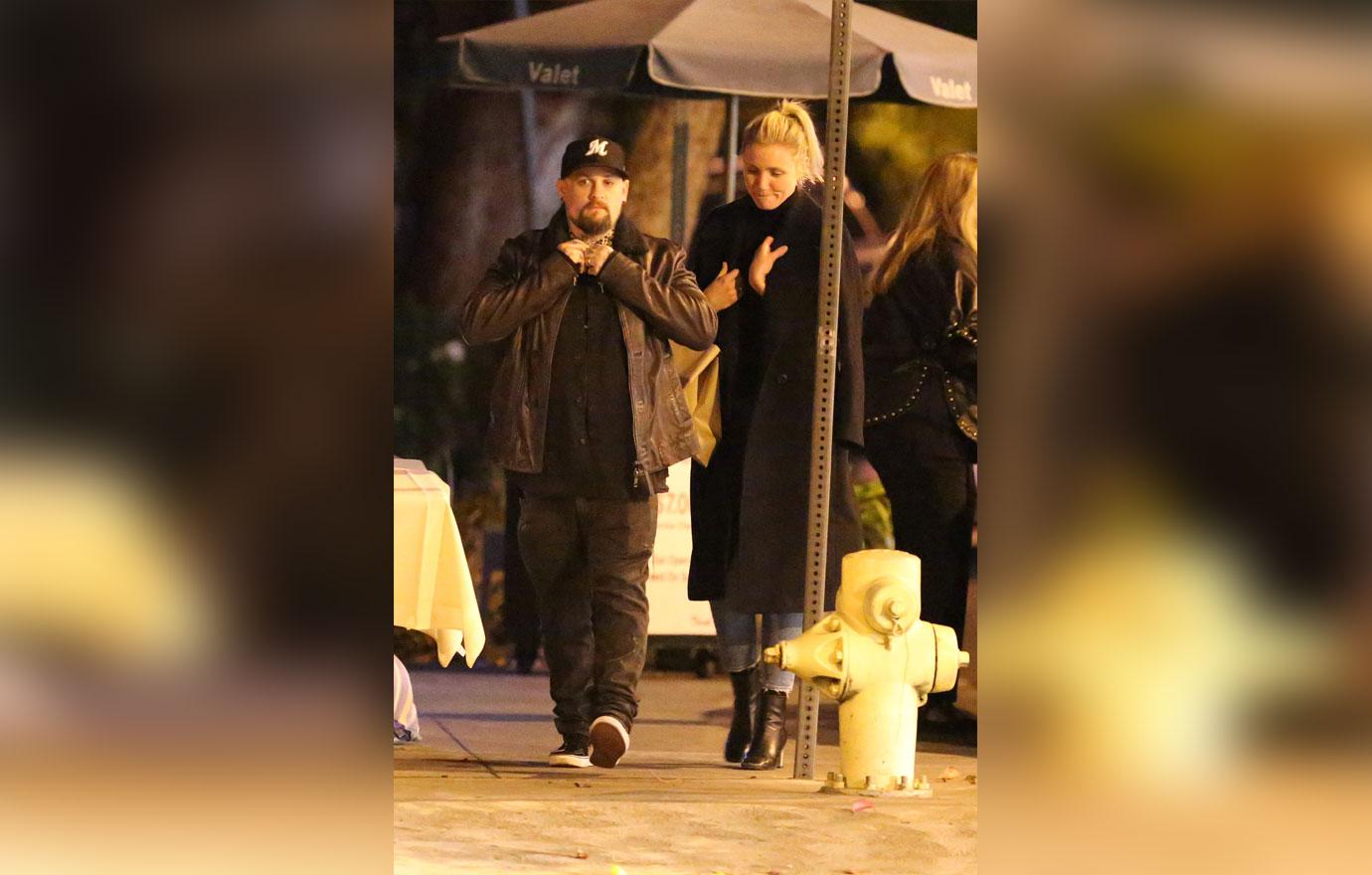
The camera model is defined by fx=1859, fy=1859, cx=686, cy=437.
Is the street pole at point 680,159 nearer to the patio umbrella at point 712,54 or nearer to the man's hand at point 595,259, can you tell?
the patio umbrella at point 712,54

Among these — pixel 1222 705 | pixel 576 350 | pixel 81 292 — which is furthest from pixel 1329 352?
pixel 81 292

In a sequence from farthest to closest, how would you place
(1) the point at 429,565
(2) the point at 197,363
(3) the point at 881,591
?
(1) the point at 429,565 → (3) the point at 881,591 → (2) the point at 197,363

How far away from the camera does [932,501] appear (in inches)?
135

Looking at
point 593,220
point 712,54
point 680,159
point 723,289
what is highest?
point 712,54

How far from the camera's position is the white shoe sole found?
3.25 m

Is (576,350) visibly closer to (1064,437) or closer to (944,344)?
(944,344)

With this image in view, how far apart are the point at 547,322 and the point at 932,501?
79cm

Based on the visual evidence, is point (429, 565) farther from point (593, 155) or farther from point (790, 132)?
point (790, 132)

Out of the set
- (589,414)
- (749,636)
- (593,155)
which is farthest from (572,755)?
(593,155)

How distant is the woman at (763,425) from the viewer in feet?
10.9

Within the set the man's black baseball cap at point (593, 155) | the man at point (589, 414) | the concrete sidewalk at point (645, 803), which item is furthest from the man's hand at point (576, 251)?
the concrete sidewalk at point (645, 803)

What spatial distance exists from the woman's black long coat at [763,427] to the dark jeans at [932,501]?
0.11 metres

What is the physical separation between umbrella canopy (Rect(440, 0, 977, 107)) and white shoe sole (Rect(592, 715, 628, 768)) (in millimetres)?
1115

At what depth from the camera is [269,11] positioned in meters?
2.27
